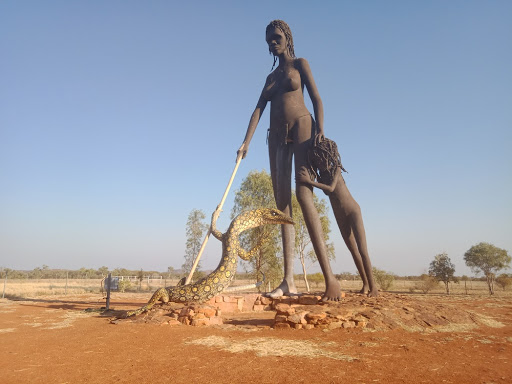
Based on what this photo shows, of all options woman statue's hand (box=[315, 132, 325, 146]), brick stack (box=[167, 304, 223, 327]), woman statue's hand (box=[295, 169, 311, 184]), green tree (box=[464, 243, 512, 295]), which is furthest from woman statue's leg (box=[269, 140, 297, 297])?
green tree (box=[464, 243, 512, 295])

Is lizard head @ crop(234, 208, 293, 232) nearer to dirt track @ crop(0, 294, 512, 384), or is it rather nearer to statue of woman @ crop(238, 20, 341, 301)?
statue of woman @ crop(238, 20, 341, 301)

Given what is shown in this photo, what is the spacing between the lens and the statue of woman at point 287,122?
850 cm

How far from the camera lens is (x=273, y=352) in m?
4.88

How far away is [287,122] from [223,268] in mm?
4239

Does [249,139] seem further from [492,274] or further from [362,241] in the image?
[492,274]

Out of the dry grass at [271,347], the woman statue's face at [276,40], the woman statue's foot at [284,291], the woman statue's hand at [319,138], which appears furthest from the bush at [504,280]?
the dry grass at [271,347]

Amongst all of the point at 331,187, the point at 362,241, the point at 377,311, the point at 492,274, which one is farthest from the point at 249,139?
the point at 492,274

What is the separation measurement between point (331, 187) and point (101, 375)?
5.92 meters

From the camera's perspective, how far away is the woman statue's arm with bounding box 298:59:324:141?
8438mm

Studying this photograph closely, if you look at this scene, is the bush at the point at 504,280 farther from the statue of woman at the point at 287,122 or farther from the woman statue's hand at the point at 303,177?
the woman statue's hand at the point at 303,177

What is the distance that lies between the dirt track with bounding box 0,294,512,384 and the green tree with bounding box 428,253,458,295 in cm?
2221

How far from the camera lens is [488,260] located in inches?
1117

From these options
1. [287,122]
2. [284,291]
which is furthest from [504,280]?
[287,122]

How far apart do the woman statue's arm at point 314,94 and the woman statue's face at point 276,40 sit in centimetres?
65
